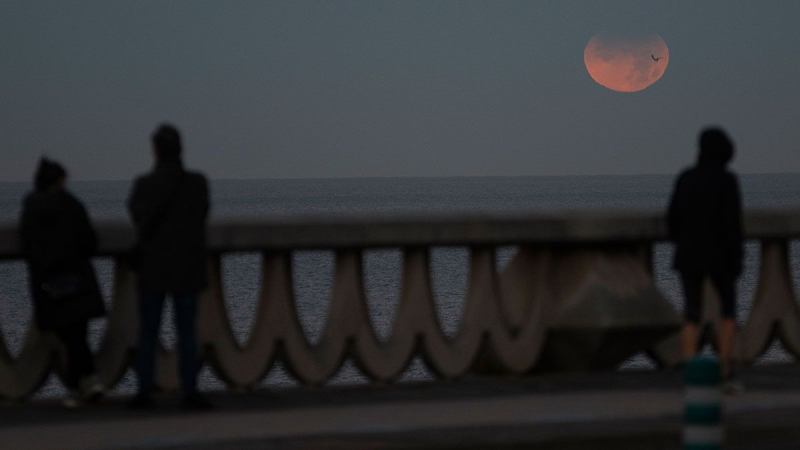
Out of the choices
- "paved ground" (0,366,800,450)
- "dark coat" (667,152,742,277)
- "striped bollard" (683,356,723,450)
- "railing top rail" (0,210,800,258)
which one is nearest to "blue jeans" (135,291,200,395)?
"paved ground" (0,366,800,450)

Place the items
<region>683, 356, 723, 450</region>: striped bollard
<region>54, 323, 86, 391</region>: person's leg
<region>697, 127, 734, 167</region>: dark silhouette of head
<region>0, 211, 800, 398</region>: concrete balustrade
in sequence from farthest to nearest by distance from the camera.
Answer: <region>0, 211, 800, 398</region>: concrete balustrade
<region>697, 127, 734, 167</region>: dark silhouette of head
<region>54, 323, 86, 391</region>: person's leg
<region>683, 356, 723, 450</region>: striped bollard

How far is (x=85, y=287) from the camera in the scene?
34.0ft

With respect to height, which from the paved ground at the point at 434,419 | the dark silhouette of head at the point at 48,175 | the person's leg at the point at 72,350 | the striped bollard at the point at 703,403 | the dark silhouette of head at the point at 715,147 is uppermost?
the dark silhouette of head at the point at 715,147

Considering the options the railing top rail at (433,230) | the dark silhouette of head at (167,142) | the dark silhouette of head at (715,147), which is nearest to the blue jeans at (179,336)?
the railing top rail at (433,230)

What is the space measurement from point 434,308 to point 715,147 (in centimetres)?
211

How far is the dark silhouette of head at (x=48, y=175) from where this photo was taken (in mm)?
10273

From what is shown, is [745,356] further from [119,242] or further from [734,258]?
[119,242]

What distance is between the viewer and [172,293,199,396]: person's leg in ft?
33.4

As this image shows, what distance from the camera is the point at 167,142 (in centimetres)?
1016

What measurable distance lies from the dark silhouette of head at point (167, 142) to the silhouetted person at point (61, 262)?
0.57 m

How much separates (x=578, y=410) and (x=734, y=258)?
1644 mm

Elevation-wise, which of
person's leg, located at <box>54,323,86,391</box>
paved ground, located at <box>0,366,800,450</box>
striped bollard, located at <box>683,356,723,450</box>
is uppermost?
striped bollard, located at <box>683,356,723,450</box>

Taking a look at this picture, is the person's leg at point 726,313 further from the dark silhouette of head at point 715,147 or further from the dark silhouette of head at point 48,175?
the dark silhouette of head at point 48,175

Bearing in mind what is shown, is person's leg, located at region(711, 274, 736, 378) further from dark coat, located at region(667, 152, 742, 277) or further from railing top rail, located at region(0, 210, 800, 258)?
railing top rail, located at region(0, 210, 800, 258)
